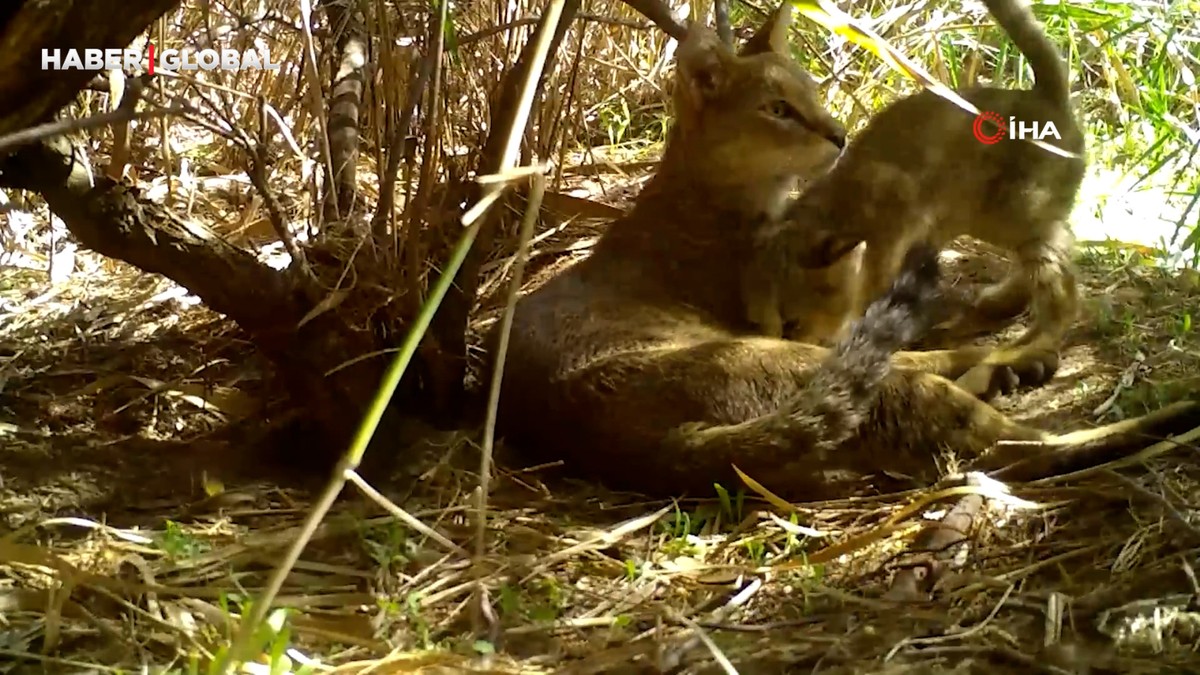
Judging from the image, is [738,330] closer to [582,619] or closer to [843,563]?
[843,563]

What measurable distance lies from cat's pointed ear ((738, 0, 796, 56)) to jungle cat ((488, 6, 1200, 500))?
18 cm

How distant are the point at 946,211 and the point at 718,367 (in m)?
0.80

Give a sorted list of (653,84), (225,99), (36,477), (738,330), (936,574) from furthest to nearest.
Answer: (653,84), (738,330), (225,99), (36,477), (936,574)

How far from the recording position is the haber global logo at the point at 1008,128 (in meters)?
2.60

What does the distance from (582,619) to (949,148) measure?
154 centimetres

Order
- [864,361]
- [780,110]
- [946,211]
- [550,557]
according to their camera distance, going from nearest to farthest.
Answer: [550,557] < [864,361] < [946,211] < [780,110]

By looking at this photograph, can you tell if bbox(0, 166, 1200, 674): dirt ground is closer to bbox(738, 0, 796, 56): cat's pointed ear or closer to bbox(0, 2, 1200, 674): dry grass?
bbox(0, 2, 1200, 674): dry grass

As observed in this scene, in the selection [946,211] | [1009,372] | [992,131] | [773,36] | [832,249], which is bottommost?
[1009,372]

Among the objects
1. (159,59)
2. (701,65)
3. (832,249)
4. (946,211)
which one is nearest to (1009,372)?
(946,211)

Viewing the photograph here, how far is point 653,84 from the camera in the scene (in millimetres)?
3988

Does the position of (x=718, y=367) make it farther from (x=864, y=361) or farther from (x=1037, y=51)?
(x=1037, y=51)

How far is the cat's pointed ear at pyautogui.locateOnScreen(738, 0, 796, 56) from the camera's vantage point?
321 cm

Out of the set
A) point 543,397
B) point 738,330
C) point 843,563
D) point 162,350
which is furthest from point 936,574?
point 162,350

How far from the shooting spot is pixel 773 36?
Result: 10.6ft
